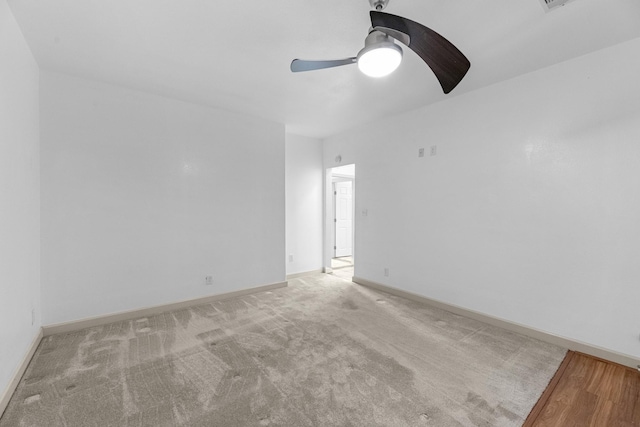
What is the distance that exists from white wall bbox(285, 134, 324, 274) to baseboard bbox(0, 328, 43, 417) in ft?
10.6

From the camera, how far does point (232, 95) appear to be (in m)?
3.36

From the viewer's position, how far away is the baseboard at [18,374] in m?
1.76

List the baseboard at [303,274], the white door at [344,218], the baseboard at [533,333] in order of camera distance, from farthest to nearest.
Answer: the white door at [344,218] < the baseboard at [303,274] < the baseboard at [533,333]

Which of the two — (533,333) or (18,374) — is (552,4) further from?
(18,374)

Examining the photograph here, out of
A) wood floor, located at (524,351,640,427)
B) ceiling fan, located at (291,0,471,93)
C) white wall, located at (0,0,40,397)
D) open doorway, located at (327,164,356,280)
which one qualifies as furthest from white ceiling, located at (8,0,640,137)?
open doorway, located at (327,164,356,280)

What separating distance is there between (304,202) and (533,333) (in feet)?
12.3

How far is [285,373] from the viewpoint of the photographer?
2.14 m

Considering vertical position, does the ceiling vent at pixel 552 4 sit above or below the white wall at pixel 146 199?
above

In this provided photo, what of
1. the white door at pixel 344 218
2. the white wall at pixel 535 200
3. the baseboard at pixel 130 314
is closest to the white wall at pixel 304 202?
the baseboard at pixel 130 314

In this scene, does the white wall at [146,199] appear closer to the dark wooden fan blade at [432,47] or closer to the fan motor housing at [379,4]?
the fan motor housing at [379,4]

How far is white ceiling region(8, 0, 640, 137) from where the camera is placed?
6.17 ft

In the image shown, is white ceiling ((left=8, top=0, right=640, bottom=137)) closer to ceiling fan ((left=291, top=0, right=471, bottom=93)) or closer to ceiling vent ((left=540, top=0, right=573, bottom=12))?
ceiling vent ((left=540, top=0, right=573, bottom=12))

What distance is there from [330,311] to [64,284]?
9.58 feet

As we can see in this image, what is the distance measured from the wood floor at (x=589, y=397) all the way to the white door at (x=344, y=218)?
504 centimetres
